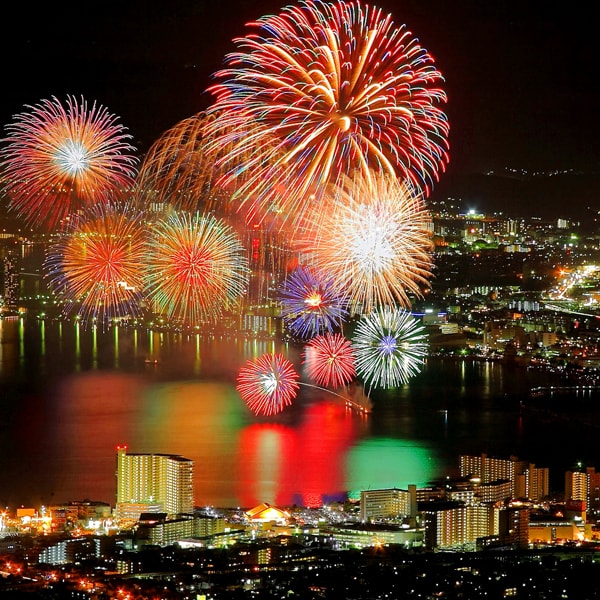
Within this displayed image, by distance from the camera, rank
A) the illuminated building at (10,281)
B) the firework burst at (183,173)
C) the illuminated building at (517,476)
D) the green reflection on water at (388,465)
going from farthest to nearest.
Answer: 1. the illuminated building at (10,281)
2. the green reflection on water at (388,465)
3. the illuminated building at (517,476)
4. the firework burst at (183,173)

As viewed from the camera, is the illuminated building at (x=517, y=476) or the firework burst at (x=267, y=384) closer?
the illuminated building at (x=517, y=476)

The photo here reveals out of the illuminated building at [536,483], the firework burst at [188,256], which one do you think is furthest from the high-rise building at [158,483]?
the illuminated building at [536,483]

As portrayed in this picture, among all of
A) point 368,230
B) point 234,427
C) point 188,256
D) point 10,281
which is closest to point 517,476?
point 368,230

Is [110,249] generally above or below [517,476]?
above

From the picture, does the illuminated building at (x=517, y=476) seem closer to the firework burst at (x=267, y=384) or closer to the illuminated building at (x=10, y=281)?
the firework burst at (x=267, y=384)

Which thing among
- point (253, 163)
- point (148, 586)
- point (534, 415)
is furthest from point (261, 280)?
point (148, 586)

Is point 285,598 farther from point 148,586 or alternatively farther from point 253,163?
point 253,163

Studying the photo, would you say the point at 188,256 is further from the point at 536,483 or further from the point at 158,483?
the point at 536,483
